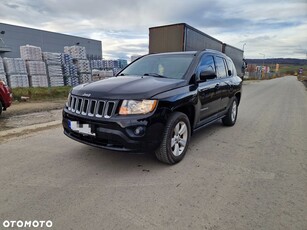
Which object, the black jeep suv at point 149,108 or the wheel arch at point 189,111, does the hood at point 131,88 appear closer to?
the black jeep suv at point 149,108

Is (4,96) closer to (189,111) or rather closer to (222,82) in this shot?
(189,111)

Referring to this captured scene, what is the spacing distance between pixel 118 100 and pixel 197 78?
63.9 inches

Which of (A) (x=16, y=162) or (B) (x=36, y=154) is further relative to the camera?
(B) (x=36, y=154)

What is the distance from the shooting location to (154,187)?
2.88 m

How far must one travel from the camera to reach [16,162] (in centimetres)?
356

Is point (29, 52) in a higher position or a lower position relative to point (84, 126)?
higher

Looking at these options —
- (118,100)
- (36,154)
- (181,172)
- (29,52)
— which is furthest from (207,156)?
(29,52)

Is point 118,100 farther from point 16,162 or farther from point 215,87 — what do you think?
point 215,87

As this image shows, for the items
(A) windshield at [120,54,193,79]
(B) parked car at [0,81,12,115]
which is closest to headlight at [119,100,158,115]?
(A) windshield at [120,54,193,79]

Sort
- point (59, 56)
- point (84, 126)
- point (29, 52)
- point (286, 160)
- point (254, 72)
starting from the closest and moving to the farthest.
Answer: point (84, 126) < point (286, 160) < point (29, 52) < point (59, 56) < point (254, 72)

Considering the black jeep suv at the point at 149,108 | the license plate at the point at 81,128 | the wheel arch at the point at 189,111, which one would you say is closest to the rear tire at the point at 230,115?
the black jeep suv at the point at 149,108

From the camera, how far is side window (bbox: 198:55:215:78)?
13.7ft

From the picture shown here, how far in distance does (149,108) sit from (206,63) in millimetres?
2018

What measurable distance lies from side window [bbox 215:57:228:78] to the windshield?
1.06 meters
